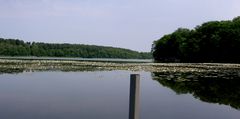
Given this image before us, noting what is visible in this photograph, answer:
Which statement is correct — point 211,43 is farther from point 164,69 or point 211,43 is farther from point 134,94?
point 134,94

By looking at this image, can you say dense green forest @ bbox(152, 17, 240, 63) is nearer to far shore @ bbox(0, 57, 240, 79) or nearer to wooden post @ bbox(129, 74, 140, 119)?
far shore @ bbox(0, 57, 240, 79)

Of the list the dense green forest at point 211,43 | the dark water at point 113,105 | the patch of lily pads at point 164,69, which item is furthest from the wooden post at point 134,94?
the dense green forest at point 211,43

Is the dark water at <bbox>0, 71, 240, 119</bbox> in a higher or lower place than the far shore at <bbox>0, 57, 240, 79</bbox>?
lower

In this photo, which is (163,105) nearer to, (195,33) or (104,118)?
(104,118)

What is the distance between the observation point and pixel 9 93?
21359mm

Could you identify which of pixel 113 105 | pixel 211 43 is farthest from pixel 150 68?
pixel 211 43

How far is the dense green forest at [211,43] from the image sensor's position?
87750mm

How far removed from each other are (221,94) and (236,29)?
67326 mm

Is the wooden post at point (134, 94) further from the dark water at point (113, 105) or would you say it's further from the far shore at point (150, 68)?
the far shore at point (150, 68)

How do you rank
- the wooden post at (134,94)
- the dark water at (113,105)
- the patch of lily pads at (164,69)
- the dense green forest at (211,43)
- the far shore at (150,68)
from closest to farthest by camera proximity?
the wooden post at (134,94)
the dark water at (113,105)
the patch of lily pads at (164,69)
the far shore at (150,68)
the dense green forest at (211,43)

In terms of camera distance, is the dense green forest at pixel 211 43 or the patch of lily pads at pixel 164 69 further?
the dense green forest at pixel 211 43

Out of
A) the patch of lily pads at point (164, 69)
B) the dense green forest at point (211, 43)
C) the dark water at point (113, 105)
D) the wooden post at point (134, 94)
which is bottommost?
the dark water at point (113, 105)

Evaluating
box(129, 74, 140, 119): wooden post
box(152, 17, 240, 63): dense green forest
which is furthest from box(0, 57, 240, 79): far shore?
box(129, 74, 140, 119): wooden post

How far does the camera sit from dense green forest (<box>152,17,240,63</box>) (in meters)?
87.8
